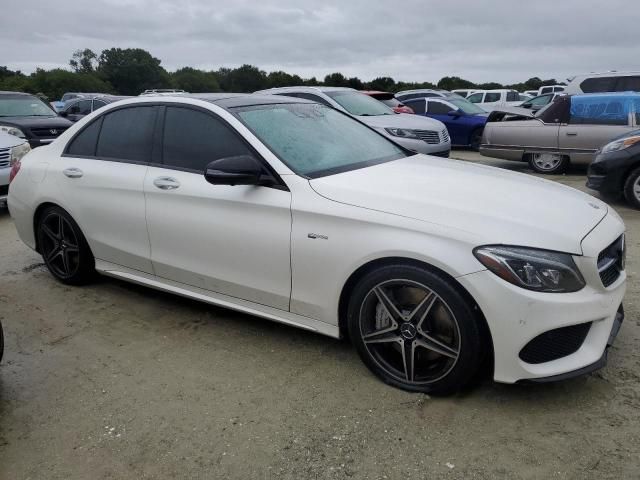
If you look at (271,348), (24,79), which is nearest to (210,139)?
(271,348)

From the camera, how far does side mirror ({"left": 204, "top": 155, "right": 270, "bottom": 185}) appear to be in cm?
325

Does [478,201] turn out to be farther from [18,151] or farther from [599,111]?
[599,111]

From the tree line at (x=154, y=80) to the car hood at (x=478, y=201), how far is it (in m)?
46.2

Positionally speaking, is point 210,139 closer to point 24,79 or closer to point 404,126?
point 404,126

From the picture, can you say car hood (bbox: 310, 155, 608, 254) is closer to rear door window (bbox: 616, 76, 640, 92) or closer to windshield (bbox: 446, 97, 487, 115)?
rear door window (bbox: 616, 76, 640, 92)

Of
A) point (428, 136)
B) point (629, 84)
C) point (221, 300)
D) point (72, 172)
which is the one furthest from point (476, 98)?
point (221, 300)

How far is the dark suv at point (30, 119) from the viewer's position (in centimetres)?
1090

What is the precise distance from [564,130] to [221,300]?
837cm

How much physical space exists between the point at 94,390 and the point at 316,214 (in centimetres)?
163

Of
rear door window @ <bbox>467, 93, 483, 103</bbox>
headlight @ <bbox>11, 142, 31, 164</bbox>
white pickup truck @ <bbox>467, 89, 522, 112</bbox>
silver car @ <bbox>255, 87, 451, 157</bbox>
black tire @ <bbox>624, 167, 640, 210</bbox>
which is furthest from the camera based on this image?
rear door window @ <bbox>467, 93, 483, 103</bbox>

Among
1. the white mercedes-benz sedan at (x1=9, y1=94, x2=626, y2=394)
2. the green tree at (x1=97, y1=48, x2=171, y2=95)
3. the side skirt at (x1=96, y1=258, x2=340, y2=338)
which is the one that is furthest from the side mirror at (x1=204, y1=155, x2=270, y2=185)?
the green tree at (x1=97, y1=48, x2=171, y2=95)

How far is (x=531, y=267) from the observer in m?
2.64

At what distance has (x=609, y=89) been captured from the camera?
11859mm

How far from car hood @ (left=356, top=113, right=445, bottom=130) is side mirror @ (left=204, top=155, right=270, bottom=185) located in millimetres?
6900
